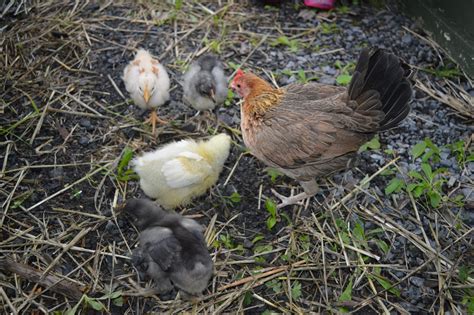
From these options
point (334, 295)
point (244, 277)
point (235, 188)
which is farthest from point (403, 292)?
point (235, 188)

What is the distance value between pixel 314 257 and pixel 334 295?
0.88 ft

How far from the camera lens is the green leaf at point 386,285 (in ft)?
9.05

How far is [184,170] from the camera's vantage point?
303cm

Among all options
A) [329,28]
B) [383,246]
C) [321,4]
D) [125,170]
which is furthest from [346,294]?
[321,4]

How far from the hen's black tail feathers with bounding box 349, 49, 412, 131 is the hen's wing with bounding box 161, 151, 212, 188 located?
43.0 inches

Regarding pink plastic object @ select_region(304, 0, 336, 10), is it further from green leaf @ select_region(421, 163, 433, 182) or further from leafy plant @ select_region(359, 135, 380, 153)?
green leaf @ select_region(421, 163, 433, 182)

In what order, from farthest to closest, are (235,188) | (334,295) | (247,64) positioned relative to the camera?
1. (247,64)
2. (235,188)
3. (334,295)

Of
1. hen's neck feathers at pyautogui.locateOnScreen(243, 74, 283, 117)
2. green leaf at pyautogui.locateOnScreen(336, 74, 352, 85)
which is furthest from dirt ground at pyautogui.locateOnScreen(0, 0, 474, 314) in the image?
hen's neck feathers at pyautogui.locateOnScreen(243, 74, 283, 117)

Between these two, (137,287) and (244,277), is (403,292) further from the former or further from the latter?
(137,287)

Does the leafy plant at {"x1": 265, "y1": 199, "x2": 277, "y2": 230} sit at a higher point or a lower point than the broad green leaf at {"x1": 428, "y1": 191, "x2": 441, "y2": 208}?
lower

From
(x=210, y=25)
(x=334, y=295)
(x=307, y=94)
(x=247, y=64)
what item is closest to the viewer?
(x=334, y=295)

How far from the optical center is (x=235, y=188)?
3357mm

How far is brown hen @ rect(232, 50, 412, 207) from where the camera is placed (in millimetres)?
2795

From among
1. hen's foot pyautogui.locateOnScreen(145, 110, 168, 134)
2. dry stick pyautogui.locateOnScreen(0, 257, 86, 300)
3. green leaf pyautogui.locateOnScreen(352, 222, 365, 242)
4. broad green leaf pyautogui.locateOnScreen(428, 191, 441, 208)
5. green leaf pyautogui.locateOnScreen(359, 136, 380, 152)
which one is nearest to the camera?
dry stick pyautogui.locateOnScreen(0, 257, 86, 300)
